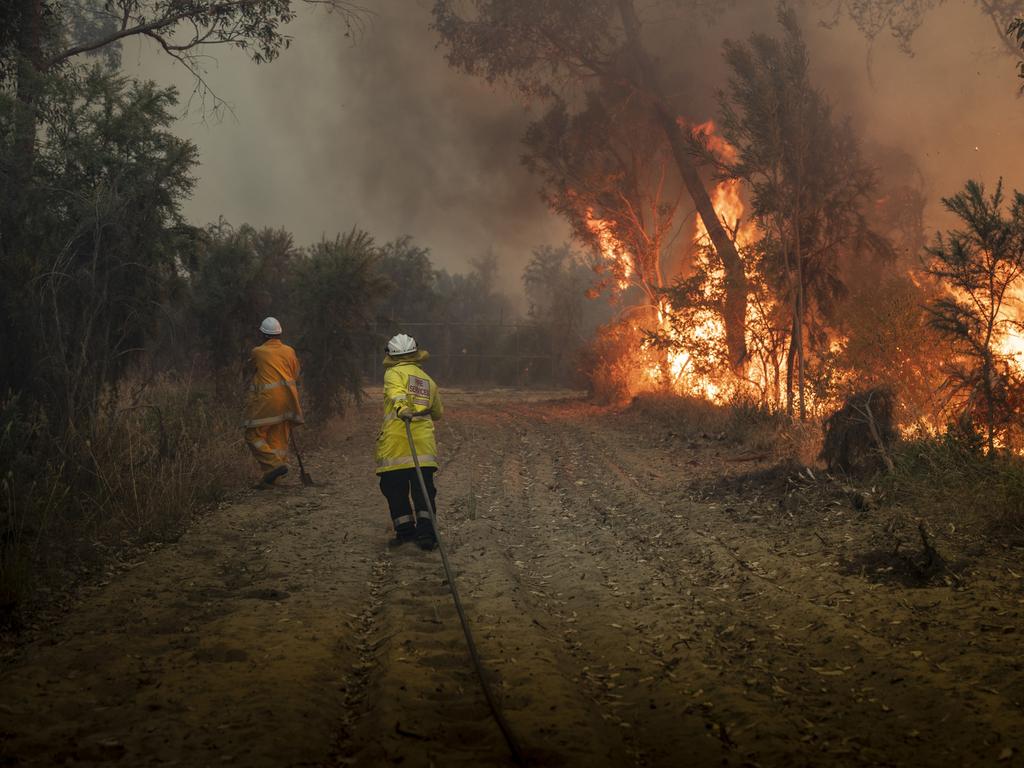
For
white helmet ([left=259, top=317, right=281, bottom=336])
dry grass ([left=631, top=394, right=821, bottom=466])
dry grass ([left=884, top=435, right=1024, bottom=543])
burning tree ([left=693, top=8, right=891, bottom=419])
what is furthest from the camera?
burning tree ([left=693, top=8, right=891, bottom=419])

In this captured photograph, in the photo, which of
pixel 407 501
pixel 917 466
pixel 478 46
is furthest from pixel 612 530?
pixel 478 46

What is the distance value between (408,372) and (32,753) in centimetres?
520

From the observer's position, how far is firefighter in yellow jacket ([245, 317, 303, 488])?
11055 mm

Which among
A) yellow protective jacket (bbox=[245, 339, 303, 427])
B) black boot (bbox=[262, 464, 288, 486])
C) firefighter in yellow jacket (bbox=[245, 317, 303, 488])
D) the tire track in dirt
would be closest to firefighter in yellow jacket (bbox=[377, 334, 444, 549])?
the tire track in dirt

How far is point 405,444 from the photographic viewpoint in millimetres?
8328

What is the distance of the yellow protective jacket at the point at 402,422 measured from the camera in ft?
27.2

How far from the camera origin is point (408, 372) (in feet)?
27.9

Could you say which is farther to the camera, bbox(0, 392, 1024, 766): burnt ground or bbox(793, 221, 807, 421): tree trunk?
bbox(793, 221, 807, 421): tree trunk

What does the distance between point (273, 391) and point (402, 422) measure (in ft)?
11.6

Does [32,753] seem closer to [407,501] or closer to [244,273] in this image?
[407,501]

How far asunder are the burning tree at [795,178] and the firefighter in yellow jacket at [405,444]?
820cm

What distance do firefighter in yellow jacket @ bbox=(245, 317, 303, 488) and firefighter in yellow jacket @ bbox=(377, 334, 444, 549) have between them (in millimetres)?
3068

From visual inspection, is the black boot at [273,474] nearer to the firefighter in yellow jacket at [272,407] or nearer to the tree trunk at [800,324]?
the firefighter in yellow jacket at [272,407]

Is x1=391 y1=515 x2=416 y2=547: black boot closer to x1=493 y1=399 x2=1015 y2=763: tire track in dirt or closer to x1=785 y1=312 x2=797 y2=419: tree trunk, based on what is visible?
x1=493 y1=399 x2=1015 y2=763: tire track in dirt
